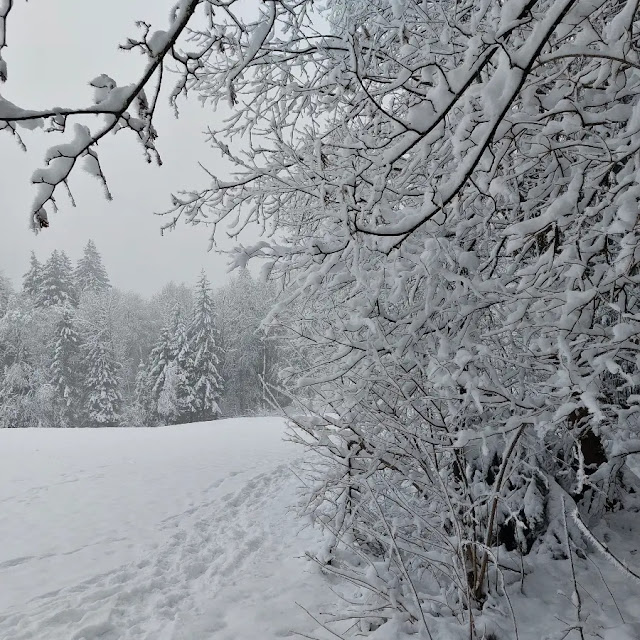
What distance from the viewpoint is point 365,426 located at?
3576mm

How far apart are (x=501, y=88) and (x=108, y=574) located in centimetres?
497

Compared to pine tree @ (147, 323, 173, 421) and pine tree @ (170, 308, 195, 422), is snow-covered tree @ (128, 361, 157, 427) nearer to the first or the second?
pine tree @ (147, 323, 173, 421)

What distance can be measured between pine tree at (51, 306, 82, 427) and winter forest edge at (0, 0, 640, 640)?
3008 cm

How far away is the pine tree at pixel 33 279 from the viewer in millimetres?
34000

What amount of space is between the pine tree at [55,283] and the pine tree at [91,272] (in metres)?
6.10

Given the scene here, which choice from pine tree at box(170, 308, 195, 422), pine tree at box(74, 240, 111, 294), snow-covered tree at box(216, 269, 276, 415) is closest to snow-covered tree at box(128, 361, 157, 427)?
pine tree at box(170, 308, 195, 422)

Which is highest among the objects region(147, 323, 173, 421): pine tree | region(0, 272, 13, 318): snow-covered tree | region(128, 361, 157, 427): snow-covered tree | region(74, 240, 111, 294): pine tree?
region(74, 240, 111, 294): pine tree

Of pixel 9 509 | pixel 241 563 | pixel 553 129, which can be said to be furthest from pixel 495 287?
pixel 9 509

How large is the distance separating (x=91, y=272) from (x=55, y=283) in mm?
9374

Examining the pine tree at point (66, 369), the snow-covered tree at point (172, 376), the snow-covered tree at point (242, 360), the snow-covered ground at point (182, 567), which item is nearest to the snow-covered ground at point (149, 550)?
the snow-covered ground at point (182, 567)

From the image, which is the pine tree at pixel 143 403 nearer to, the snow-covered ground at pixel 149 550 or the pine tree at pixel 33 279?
the pine tree at pixel 33 279

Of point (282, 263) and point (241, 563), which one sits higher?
point (282, 263)

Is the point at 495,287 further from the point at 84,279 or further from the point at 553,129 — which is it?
the point at 84,279

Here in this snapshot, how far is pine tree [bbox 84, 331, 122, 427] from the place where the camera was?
30016 millimetres
